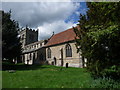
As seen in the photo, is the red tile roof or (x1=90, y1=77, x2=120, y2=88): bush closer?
(x1=90, y1=77, x2=120, y2=88): bush

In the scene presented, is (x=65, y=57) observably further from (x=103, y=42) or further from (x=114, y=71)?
(x=114, y=71)

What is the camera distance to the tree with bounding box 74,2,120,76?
670 centimetres

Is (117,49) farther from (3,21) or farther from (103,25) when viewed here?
(3,21)

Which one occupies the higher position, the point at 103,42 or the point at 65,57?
the point at 103,42

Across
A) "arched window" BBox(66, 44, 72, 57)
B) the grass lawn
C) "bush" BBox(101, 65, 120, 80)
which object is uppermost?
"arched window" BBox(66, 44, 72, 57)

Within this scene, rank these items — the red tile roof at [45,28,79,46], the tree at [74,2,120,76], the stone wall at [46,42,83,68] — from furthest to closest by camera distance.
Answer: the red tile roof at [45,28,79,46]
the stone wall at [46,42,83,68]
the tree at [74,2,120,76]

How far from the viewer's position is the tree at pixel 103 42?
22.0ft

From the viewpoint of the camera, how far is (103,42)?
23.6 feet

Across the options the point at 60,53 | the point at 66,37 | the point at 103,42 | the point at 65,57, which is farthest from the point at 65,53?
the point at 103,42

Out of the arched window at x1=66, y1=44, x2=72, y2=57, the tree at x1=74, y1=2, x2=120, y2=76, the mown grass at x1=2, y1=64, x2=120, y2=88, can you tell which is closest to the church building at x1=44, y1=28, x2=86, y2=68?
the arched window at x1=66, y1=44, x2=72, y2=57

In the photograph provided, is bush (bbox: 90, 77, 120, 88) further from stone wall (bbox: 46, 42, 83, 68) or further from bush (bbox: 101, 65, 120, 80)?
stone wall (bbox: 46, 42, 83, 68)

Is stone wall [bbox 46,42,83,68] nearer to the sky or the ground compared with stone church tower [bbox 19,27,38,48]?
nearer to the ground

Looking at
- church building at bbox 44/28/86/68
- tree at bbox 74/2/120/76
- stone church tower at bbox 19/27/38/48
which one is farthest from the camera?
stone church tower at bbox 19/27/38/48

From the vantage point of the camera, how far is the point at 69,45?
28453mm
